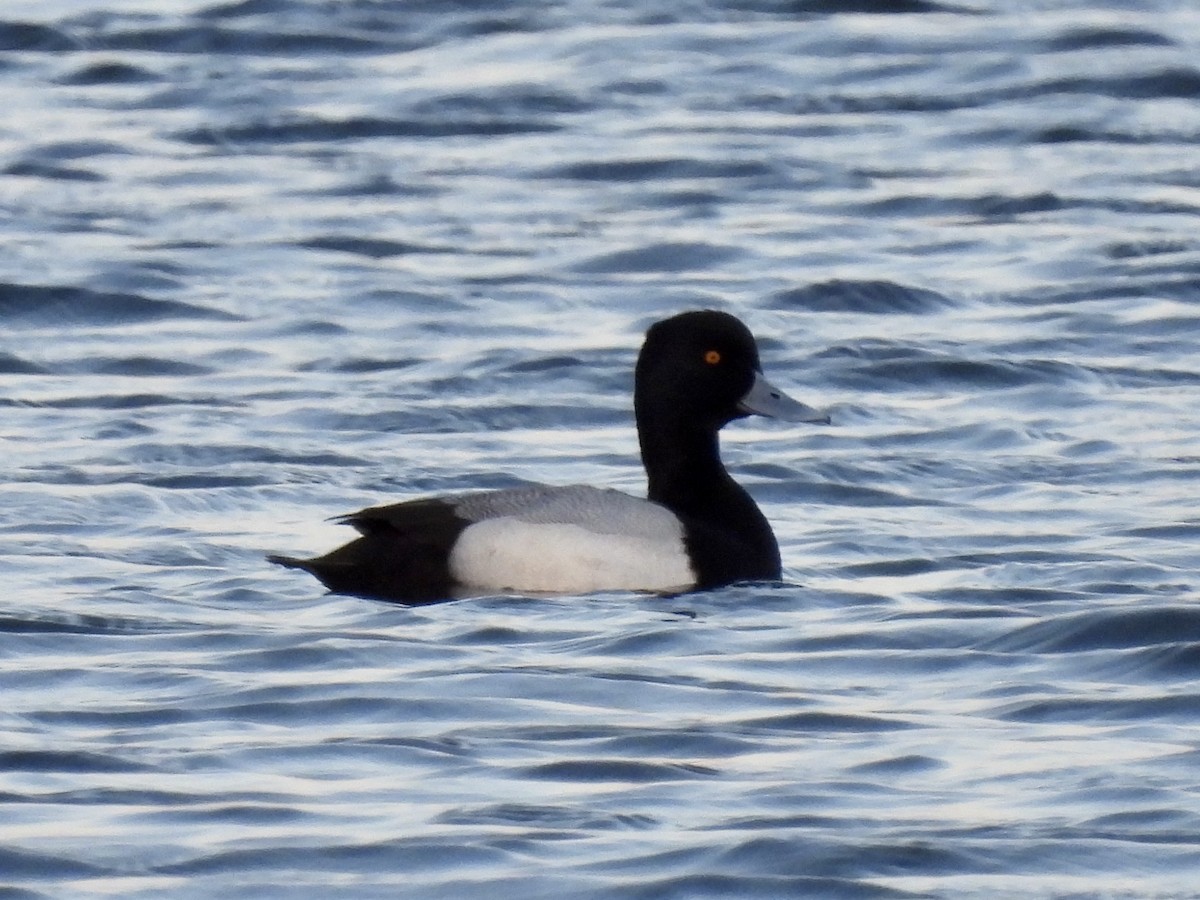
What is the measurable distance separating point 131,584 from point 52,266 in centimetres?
673

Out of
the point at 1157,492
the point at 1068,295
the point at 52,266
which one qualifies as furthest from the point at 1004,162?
the point at 1157,492

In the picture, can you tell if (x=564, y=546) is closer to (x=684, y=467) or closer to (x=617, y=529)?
(x=617, y=529)

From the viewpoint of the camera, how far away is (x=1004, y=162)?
18172 mm

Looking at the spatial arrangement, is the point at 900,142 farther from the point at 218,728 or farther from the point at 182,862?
the point at 182,862

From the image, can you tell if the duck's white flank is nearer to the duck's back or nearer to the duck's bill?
the duck's back

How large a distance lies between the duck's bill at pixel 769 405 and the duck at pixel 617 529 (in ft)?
0.38

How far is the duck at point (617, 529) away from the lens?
29.1 feet

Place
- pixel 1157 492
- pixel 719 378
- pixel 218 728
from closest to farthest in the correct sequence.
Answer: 1. pixel 218 728
2. pixel 719 378
3. pixel 1157 492

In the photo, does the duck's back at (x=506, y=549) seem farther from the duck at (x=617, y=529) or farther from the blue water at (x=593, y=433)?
the blue water at (x=593, y=433)

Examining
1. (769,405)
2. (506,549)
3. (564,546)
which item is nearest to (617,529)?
(564,546)

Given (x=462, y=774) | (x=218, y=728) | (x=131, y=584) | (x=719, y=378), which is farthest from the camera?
(x=719, y=378)

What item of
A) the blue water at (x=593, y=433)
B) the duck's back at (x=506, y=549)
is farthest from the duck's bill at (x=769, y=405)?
the duck's back at (x=506, y=549)

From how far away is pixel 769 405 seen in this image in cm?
995

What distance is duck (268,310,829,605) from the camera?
349 inches
